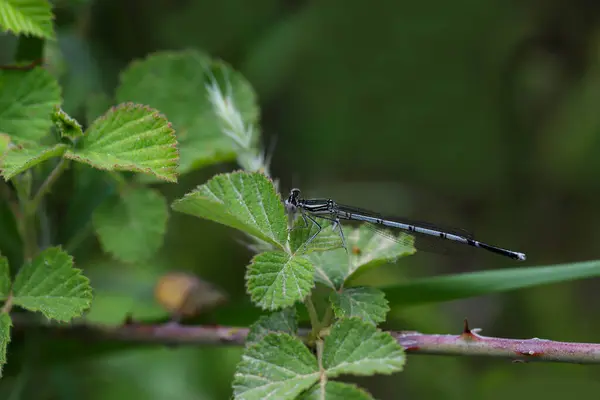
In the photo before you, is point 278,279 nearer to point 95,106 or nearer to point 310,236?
point 310,236

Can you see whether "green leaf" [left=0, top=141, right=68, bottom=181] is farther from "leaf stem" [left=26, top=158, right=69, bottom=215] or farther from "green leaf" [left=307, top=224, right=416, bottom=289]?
"green leaf" [left=307, top=224, right=416, bottom=289]

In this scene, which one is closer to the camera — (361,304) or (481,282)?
(361,304)

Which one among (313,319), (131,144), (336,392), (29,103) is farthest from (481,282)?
(29,103)

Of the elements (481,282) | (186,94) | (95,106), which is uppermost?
(186,94)

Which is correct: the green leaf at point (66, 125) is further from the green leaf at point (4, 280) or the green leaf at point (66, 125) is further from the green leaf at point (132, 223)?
the green leaf at point (132, 223)

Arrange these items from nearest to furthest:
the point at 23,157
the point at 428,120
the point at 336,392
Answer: the point at 336,392
the point at 23,157
the point at 428,120

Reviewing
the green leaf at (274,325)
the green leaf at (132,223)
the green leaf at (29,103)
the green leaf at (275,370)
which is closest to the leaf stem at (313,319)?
the green leaf at (274,325)

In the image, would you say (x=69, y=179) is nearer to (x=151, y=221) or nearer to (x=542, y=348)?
(x=151, y=221)
